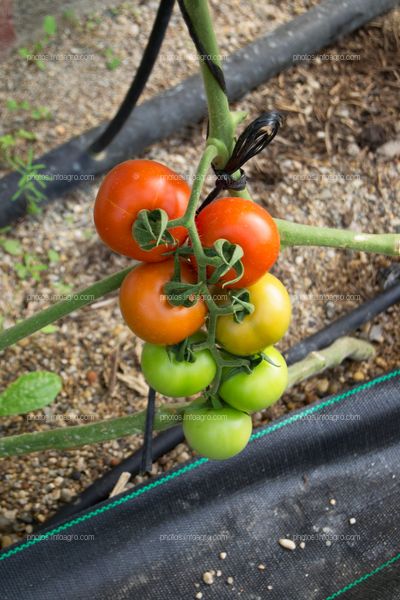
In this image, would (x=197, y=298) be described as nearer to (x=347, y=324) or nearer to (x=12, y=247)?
(x=347, y=324)

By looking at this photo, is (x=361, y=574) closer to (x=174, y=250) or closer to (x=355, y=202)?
(x=174, y=250)

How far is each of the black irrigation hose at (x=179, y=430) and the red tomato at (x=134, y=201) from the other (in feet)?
2.66

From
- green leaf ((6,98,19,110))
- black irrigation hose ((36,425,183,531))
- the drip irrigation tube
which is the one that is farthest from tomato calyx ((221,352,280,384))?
green leaf ((6,98,19,110))

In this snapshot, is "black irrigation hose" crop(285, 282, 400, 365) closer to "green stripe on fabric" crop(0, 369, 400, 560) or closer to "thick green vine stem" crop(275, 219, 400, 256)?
"green stripe on fabric" crop(0, 369, 400, 560)

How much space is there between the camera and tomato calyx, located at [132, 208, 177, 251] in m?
0.78

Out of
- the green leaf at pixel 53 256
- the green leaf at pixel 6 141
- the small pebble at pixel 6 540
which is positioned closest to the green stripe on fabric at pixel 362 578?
the small pebble at pixel 6 540

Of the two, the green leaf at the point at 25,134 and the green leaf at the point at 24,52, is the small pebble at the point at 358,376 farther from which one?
the green leaf at the point at 24,52

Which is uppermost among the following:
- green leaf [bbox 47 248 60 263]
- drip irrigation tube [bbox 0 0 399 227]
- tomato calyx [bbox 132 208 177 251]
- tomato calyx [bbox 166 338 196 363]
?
tomato calyx [bbox 132 208 177 251]

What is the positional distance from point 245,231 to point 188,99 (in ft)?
4.51

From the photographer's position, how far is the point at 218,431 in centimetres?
97

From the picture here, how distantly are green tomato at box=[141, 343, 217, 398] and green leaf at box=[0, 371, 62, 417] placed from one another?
55 centimetres

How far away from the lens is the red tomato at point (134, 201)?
0.81m

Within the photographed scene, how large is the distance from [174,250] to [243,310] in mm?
112

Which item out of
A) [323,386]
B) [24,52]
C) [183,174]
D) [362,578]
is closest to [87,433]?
[362,578]
